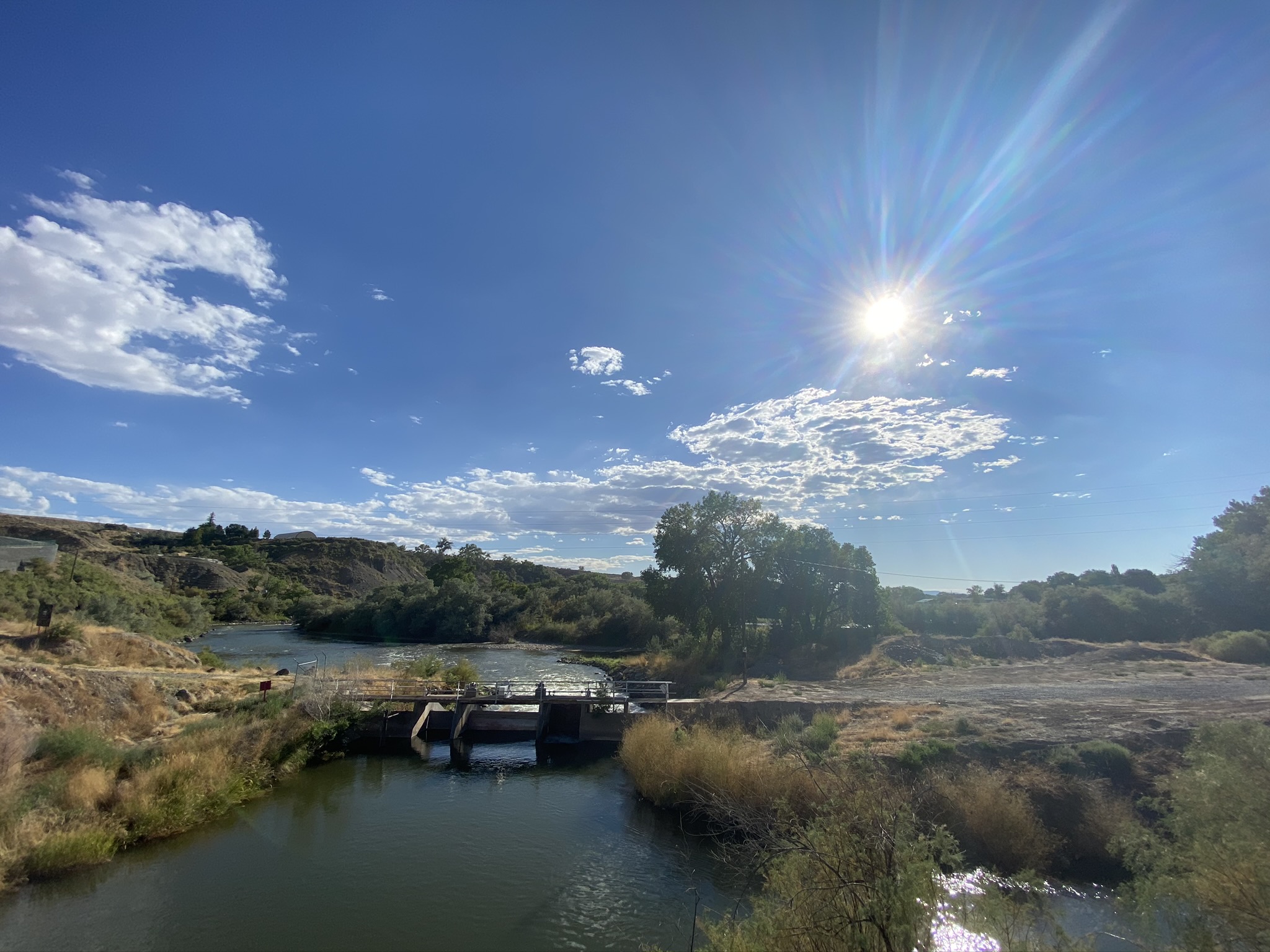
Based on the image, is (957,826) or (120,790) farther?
(120,790)

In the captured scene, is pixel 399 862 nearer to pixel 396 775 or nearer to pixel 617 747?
pixel 396 775

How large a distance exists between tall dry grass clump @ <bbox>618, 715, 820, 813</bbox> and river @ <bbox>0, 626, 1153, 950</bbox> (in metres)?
0.89

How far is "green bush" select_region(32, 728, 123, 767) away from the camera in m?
15.2

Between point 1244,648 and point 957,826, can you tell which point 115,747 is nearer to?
point 957,826

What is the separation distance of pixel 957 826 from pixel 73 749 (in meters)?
22.6

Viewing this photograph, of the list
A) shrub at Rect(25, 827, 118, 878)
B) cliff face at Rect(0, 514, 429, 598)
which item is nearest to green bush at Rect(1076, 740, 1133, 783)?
shrub at Rect(25, 827, 118, 878)

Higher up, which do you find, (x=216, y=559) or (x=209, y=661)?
(x=216, y=559)

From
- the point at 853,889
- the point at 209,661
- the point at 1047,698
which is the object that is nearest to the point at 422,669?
the point at 209,661

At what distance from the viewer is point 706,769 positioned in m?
17.4

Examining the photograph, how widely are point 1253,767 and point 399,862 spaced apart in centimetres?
1649

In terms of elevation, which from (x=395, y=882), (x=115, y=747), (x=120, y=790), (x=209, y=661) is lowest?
(x=395, y=882)

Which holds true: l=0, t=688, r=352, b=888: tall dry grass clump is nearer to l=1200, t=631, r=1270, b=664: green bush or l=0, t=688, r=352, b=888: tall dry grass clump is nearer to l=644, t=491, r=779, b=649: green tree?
l=644, t=491, r=779, b=649: green tree

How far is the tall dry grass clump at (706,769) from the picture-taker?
15234 mm

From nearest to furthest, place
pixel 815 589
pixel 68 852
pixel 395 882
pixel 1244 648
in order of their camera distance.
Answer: pixel 68 852 < pixel 395 882 < pixel 1244 648 < pixel 815 589
